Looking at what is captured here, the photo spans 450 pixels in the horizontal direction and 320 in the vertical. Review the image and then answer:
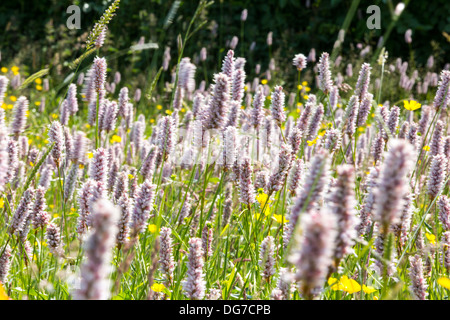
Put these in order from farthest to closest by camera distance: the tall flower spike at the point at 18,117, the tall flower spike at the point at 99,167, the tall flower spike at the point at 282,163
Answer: the tall flower spike at the point at 18,117
the tall flower spike at the point at 282,163
the tall flower spike at the point at 99,167

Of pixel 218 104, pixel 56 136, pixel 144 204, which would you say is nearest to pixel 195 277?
pixel 144 204

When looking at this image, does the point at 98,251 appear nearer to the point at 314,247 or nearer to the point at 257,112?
the point at 314,247

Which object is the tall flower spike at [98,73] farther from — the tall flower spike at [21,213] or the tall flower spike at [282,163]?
the tall flower spike at [282,163]

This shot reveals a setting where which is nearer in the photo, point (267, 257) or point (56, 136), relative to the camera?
point (267, 257)

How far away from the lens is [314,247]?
0.76m

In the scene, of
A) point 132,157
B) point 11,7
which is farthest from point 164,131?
point 11,7

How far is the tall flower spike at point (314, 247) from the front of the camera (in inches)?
29.3

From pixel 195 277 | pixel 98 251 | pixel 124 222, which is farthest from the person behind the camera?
pixel 124 222

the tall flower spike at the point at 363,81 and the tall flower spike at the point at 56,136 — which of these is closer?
the tall flower spike at the point at 56,136

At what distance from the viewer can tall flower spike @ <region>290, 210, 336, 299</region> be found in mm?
745

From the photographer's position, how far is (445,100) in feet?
7.52

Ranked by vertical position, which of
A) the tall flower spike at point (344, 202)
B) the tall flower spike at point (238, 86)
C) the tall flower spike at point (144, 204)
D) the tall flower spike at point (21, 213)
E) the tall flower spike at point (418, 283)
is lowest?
the tall flower spike at point (418, 283)

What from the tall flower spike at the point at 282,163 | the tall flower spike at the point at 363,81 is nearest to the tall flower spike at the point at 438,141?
the tall flower spike at the point at 363,81
